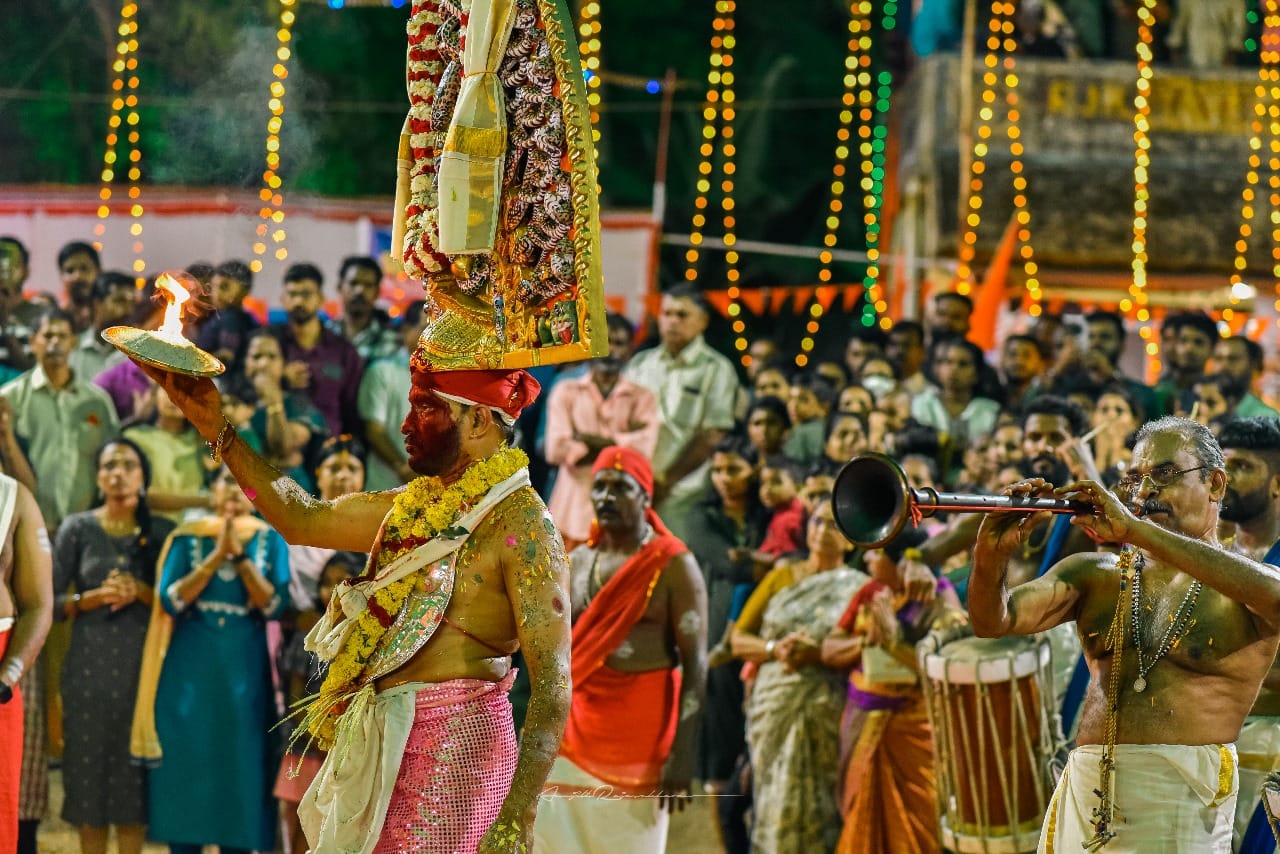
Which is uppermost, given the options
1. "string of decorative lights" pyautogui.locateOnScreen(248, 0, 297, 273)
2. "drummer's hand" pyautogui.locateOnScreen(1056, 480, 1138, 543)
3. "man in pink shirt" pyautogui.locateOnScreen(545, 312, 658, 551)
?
"string of decorative lights" pyautogui.locateOnScreen(248, 0, 297, 273)

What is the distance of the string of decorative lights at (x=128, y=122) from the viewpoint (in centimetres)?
1155

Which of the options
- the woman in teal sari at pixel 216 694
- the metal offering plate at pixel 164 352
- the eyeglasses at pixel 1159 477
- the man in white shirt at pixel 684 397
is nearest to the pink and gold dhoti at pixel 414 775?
the metal offering plate at pixel 164 352

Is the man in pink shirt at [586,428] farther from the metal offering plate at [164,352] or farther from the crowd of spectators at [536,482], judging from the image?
the metal offering plate at [164,352]

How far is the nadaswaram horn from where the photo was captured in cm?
458

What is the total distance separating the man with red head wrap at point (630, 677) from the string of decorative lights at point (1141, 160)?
28.3 feet

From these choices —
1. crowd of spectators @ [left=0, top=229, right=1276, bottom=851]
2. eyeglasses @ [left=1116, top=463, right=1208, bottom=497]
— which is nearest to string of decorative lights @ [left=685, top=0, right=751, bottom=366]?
crowd of spectators @ [left=0, top=229, right=1276, bottom=851]

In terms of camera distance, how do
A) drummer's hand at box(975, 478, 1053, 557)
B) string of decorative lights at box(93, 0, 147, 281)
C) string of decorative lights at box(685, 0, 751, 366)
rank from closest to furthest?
1. drummer's hand at box(975, 478, 1053, 557)
2. string of decorative lights at box(93, 0, 147, 281)
3. string of decorative lights at box(685, 0, 751, 366)

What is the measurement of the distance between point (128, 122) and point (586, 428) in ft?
15.3

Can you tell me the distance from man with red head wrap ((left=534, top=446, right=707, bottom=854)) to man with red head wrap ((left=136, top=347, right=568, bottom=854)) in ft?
8.71

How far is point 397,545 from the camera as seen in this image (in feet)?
16.8

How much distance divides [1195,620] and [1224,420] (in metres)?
3.84

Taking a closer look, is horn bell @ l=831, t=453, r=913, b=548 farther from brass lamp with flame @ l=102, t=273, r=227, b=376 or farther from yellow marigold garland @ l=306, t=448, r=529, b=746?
brass lamp with flame @ l=102, t=273, r=227, b=376

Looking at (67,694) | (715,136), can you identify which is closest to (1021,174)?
(715,136)

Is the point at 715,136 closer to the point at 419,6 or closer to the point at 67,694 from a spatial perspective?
the point at 67,694
